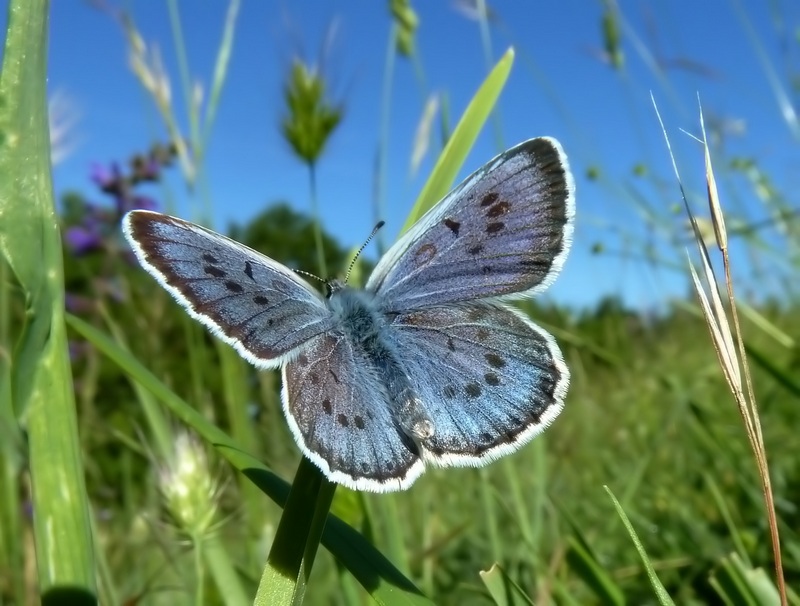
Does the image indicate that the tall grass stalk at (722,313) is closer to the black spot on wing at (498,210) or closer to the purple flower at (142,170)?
the black spot on wing at (498,210)

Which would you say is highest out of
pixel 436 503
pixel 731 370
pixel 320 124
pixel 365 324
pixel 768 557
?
pixel 320 124

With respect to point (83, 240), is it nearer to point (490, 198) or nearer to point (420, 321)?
point (420, 321)

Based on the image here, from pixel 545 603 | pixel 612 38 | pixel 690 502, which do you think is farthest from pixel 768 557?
pixel 612 38

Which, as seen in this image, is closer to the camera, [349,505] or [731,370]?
[731,370]

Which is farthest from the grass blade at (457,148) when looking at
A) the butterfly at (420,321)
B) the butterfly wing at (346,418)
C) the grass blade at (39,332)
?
the grass blade at (39,332)

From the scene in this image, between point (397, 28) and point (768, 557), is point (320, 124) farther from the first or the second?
point (768, 557)
